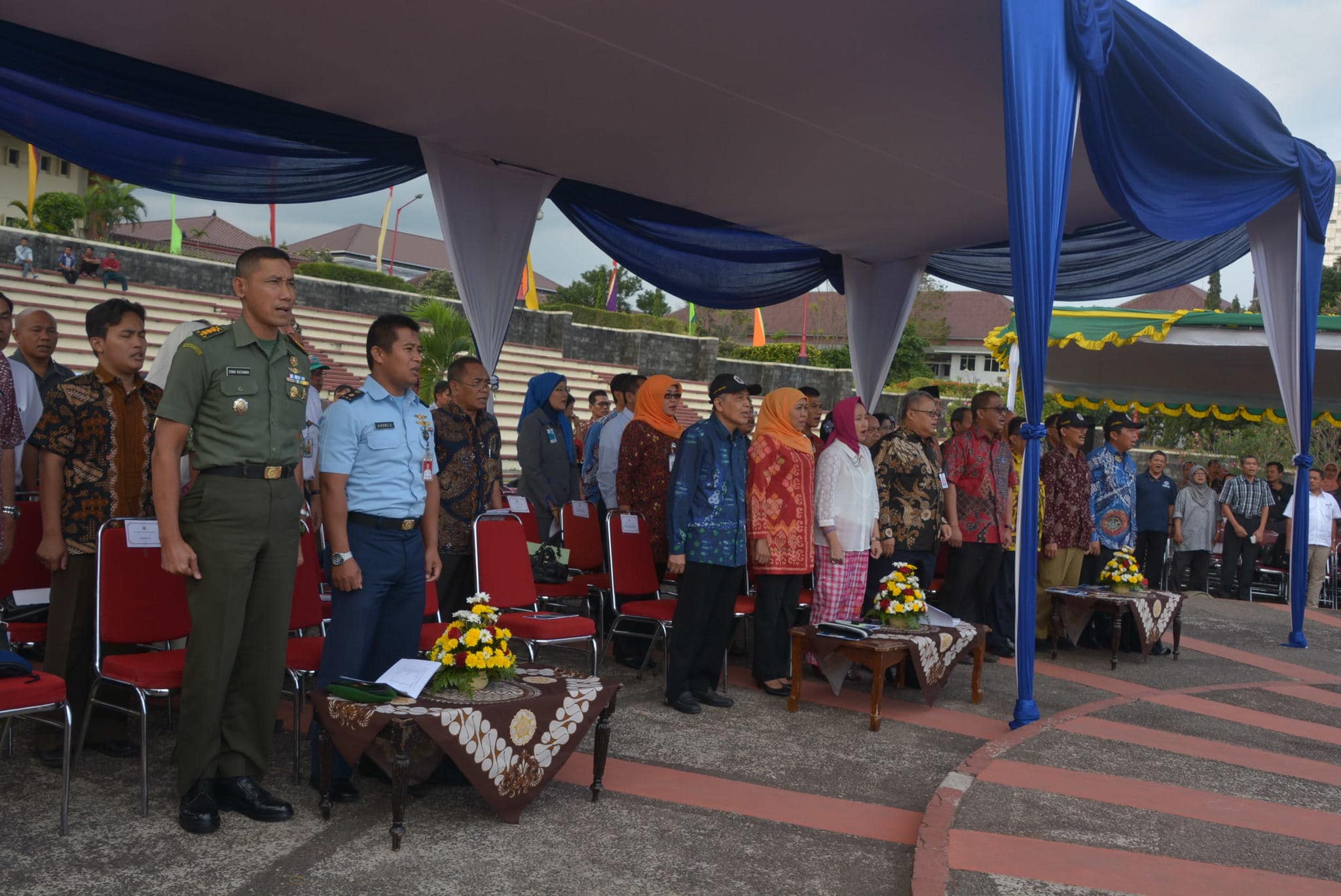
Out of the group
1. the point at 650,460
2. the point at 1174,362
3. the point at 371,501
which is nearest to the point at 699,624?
the point at 650,460

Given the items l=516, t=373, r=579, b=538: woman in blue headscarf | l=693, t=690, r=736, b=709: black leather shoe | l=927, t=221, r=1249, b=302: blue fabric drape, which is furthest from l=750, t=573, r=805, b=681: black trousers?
l=927, t=221, r=1249, b=302: blue fabric drape

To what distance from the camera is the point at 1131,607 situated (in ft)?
22.7

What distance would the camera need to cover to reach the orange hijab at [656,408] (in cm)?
637

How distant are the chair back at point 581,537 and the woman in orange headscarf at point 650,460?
9.8 inches

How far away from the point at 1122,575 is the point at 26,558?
6265 millimetres

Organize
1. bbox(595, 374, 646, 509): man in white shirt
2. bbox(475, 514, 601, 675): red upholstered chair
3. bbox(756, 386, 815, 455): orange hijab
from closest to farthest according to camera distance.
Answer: bbox(475, 514, 601, 675): red upholstered chair
bbox(756, 386, 815, 455): orange hijab
bbox(595, 374, 646, 509): man in white shirt

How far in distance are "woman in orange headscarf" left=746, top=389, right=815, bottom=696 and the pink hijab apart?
0.25m

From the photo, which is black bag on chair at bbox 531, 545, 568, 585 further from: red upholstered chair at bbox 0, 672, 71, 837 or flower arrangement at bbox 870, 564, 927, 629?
red upholstered chair at bbox 0, 672, 71, 837

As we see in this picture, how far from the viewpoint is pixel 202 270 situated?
22.5 metres

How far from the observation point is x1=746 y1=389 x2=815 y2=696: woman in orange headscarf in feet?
18.1

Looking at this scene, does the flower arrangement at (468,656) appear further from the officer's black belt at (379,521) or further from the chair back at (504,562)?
the chair back at (504,562)

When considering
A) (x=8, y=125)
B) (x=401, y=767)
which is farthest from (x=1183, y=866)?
(x=8, y=125)

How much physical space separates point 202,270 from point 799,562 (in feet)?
66.5

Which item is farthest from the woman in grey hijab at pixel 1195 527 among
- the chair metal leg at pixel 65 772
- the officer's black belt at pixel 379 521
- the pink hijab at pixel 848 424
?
the chair metal leg at pixel 65 772
